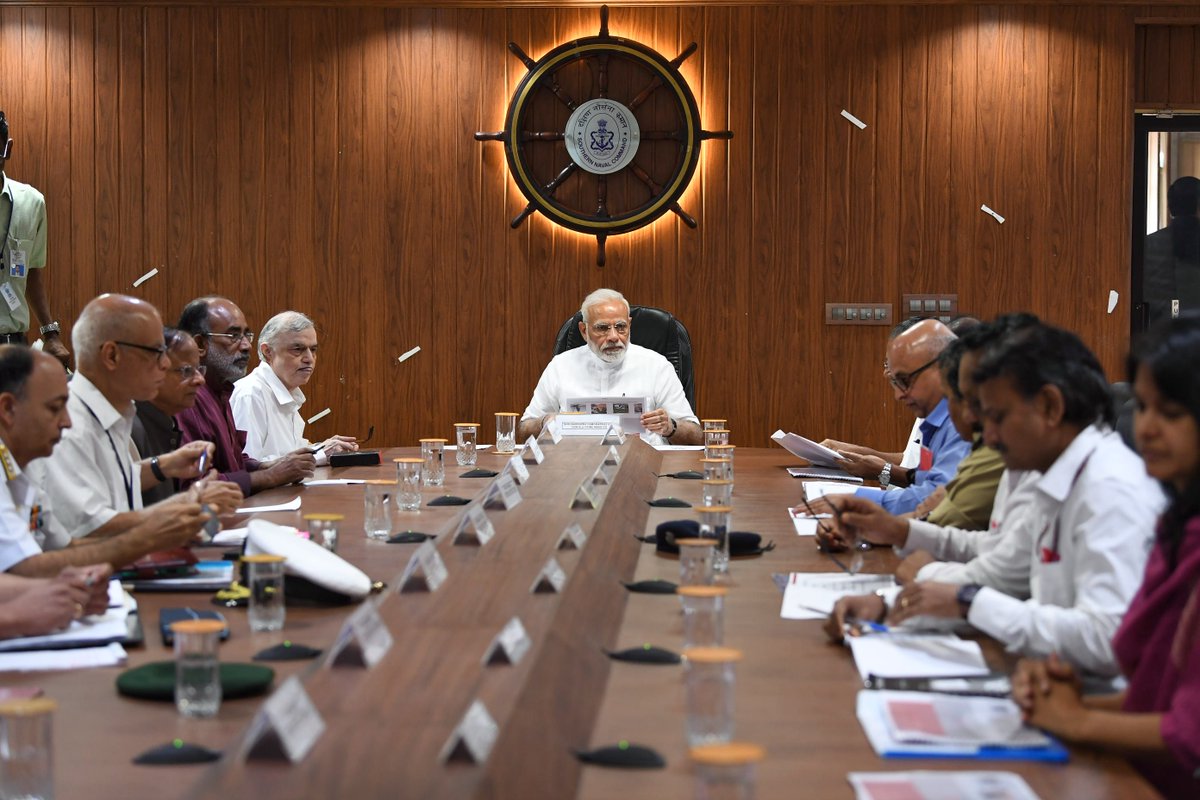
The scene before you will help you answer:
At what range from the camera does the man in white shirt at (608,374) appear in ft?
18.6

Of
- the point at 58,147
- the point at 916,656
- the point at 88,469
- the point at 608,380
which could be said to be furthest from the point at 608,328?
the point at 916,656

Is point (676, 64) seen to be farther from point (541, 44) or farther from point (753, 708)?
point (753, 708)

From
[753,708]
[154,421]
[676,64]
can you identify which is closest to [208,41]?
[676,64]

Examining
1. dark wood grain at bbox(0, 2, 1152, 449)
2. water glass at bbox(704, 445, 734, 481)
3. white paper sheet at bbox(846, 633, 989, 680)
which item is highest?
dark wood grain at bbox(0, 2, 1152, 449)

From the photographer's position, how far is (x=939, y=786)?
4.95 feet

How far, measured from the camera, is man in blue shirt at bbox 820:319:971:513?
374 cm

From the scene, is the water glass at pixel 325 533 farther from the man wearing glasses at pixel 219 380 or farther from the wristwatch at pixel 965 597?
the man wearing glasses at pixel 219 380

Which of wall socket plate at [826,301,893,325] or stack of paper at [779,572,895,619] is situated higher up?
wall socket plate at [826,301,893,325]

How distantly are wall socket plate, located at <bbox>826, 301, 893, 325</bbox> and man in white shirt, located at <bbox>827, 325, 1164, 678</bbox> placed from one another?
4482 mm

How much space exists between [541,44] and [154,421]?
347 centimetres

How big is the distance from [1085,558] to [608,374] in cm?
386

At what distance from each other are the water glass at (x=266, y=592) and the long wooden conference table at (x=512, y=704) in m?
0.03

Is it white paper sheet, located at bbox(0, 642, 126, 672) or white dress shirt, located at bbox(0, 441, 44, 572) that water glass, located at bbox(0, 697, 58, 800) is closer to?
white paper sheet, located at bbox(0, 642, 126, 672)

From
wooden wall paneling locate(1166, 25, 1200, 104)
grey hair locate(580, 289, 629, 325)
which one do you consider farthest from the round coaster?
wooden wall paneling locate(1166, 25, 1200, 104)
